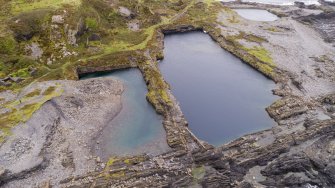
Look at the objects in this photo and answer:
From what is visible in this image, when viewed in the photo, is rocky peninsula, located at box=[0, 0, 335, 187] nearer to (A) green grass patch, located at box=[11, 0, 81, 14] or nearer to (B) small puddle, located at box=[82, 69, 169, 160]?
(A) green grass patch, located at box=[11, 0, 81, 14]

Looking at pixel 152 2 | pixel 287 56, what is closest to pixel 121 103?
pixel 287 56

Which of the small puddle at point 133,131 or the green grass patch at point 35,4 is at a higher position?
the green grass patch at point 35,4

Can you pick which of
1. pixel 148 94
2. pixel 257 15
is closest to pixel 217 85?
pixel 148 94

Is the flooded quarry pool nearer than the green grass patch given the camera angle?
Yes

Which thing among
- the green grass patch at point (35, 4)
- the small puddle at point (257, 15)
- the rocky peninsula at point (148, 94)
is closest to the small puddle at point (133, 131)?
the rocky peninsula at point (148, 94)

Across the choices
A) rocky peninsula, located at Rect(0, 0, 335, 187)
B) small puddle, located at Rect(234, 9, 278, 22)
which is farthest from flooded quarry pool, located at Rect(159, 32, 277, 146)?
small puddle, located at Rect(234, 9, 278, 22)

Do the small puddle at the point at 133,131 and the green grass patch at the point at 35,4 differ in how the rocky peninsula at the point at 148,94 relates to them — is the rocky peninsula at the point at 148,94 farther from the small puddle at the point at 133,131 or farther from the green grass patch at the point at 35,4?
the small puddle at the point at 133,131

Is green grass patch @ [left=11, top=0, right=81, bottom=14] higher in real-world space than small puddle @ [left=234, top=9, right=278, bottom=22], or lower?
lower
